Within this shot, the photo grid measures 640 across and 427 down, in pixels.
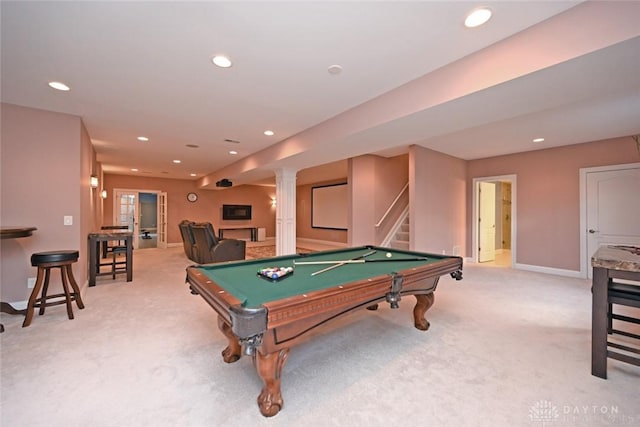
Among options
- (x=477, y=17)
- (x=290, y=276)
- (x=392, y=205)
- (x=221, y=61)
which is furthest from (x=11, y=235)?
(x=392, y=205)

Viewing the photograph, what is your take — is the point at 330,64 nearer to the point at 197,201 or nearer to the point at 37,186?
the point at 37,186

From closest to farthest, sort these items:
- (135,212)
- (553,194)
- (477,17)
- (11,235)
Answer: (477,17)
(11,235)
(553,194)
(135,212)

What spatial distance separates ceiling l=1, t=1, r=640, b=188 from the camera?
1709mm

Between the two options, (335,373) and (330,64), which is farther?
(330,64)

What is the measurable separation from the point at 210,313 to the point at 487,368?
9.08 feet

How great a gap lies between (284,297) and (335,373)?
880 millimetres

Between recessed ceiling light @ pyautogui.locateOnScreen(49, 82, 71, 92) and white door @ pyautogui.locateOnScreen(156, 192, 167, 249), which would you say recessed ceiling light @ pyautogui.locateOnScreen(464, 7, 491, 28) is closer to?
recessed ceiling light @ pyautogui.locateOnScreen(49, 82, 71, 92)

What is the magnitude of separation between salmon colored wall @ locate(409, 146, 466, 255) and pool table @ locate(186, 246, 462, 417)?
8.32 ft

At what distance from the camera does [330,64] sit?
235cm

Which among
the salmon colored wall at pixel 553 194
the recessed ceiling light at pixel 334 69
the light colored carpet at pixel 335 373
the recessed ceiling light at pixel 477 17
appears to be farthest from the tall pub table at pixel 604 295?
the salmon colored wall at pixel 553 194

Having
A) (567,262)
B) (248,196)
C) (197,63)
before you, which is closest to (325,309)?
(197,63)

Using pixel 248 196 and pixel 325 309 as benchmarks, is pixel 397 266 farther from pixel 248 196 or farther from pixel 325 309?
pixel 248 196

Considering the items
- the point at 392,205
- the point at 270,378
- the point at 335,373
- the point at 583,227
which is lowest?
the point at 335,373

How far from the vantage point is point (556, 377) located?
6.30 ft
